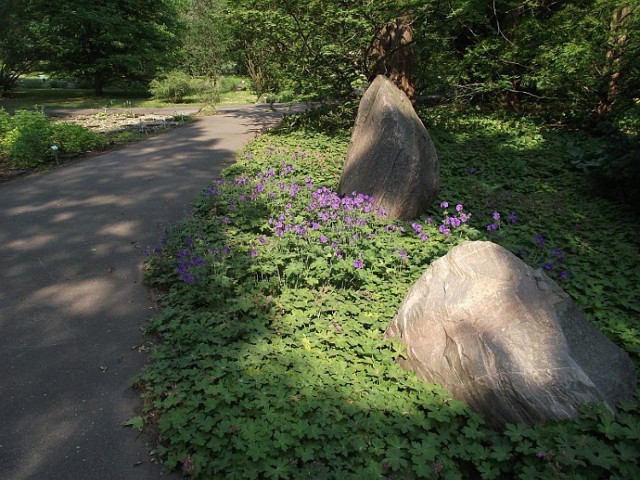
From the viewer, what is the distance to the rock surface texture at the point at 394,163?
547 cm

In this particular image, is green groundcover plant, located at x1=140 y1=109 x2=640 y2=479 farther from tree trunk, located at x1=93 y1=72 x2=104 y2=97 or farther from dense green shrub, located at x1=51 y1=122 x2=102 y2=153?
tree trunk, located at x1=93 y1=72 x2=104 y2=97

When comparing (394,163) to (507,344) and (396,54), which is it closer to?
(507,344)

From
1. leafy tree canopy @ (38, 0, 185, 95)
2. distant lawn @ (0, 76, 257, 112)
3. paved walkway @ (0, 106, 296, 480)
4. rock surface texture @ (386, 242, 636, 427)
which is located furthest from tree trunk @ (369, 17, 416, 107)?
leafy tree canopy @ (38, 0, 185, 95)

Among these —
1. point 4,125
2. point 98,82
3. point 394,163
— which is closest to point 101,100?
point 98,82

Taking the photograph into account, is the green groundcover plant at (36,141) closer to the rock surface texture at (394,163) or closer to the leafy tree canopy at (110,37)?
the rock surface texture at (394,163)

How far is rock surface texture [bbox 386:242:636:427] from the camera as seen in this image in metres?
2.36

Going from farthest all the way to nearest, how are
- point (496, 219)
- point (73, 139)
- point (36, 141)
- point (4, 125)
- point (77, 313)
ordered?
point (73, 139) → point (4, 125) → point (36, 141) → point (496, 219) → point (77, 313)

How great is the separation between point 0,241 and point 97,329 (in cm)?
253

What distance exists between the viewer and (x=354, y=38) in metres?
9.73

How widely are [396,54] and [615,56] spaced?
4.67m

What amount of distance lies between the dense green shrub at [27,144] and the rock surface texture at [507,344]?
8.29 metres

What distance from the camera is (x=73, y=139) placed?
9.25 metres

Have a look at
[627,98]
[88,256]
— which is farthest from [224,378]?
[627,98]

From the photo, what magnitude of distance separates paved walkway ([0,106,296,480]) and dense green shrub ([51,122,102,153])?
1305 mm
